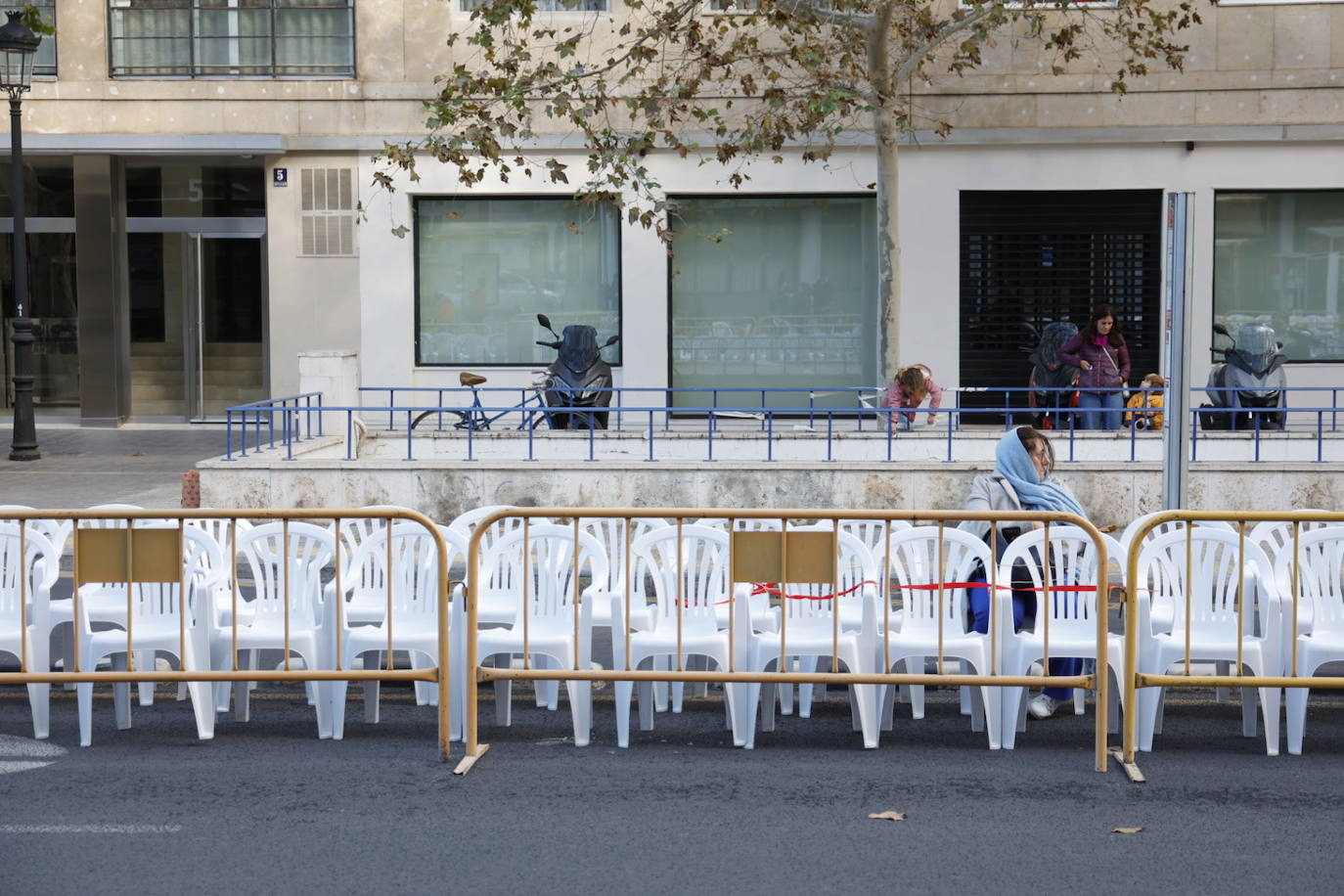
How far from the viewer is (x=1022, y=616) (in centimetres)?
855

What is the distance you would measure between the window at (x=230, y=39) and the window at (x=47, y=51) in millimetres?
819

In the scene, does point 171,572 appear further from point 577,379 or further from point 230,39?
point 230,39

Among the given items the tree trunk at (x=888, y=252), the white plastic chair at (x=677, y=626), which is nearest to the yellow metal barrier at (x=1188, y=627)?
the white plastic chair at (x=677, y=626)

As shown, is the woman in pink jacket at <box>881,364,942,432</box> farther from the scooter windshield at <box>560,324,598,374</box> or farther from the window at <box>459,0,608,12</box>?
the window at <box>459,0,608,12</box>

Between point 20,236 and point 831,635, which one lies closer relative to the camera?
point 831,635

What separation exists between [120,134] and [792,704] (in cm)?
1792

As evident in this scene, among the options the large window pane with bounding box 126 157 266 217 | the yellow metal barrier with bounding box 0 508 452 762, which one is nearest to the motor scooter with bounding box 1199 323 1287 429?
the yellow metal barrier with bounding box 0 508 452 762

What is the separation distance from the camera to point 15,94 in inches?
810

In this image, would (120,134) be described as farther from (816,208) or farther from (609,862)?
(609,862)

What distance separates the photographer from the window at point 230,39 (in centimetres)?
2384

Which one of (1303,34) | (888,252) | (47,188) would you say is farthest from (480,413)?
(1303,34)

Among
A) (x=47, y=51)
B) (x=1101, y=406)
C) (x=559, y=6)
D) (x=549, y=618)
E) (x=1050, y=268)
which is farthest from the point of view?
(x=47, y=51)

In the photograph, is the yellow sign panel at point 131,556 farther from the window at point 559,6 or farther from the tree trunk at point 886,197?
the window at point 559,6

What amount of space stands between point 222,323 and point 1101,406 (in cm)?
1290
